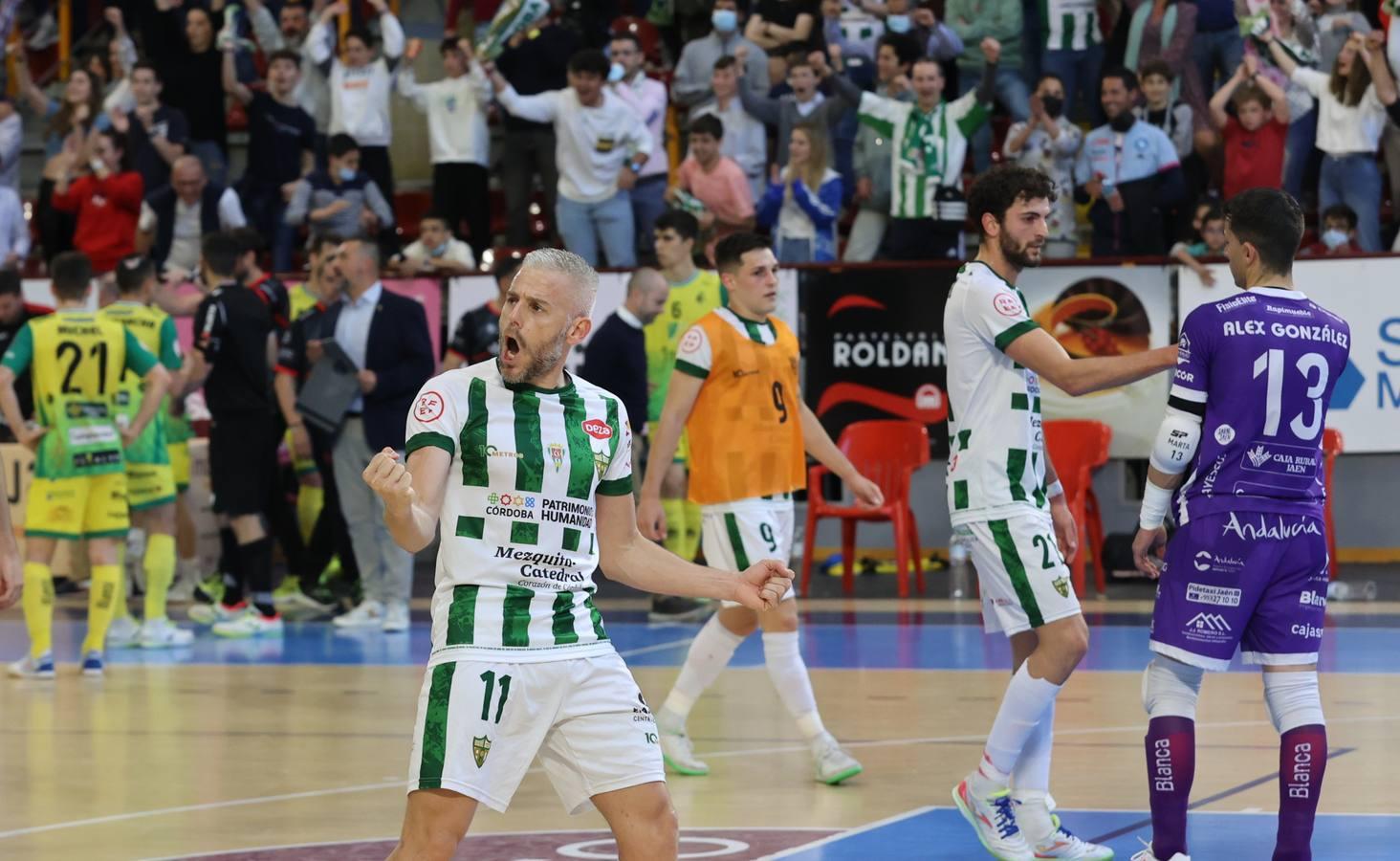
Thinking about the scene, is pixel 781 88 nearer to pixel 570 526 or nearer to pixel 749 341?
pixel 749 341

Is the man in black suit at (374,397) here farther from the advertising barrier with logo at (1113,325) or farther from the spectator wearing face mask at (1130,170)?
the spectator wearing face mask at (1130,170)

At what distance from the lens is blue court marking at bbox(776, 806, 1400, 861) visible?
662 centimetres

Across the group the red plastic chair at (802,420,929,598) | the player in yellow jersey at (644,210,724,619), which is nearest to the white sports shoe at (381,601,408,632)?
the player in yellow jersey at (644,210,724,619)

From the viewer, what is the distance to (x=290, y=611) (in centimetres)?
1445

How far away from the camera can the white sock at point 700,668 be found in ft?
27.4

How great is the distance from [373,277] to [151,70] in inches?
246

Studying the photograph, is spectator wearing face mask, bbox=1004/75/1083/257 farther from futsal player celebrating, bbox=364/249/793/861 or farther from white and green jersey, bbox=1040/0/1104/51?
futsal player celebrating, bbox=364/249/793/861

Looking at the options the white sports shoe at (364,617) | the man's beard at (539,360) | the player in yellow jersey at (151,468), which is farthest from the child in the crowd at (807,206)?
the man's beard at (539,360)

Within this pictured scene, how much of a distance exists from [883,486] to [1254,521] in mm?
8804

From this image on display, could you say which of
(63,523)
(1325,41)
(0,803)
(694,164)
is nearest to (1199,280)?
(1325,41)

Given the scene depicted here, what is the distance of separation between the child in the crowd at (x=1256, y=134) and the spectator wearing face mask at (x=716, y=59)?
3990 millimetres

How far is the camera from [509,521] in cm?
487

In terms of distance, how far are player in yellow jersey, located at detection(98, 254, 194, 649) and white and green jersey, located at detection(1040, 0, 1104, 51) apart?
7924mm

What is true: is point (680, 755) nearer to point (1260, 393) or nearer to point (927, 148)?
point (1260, 393)
